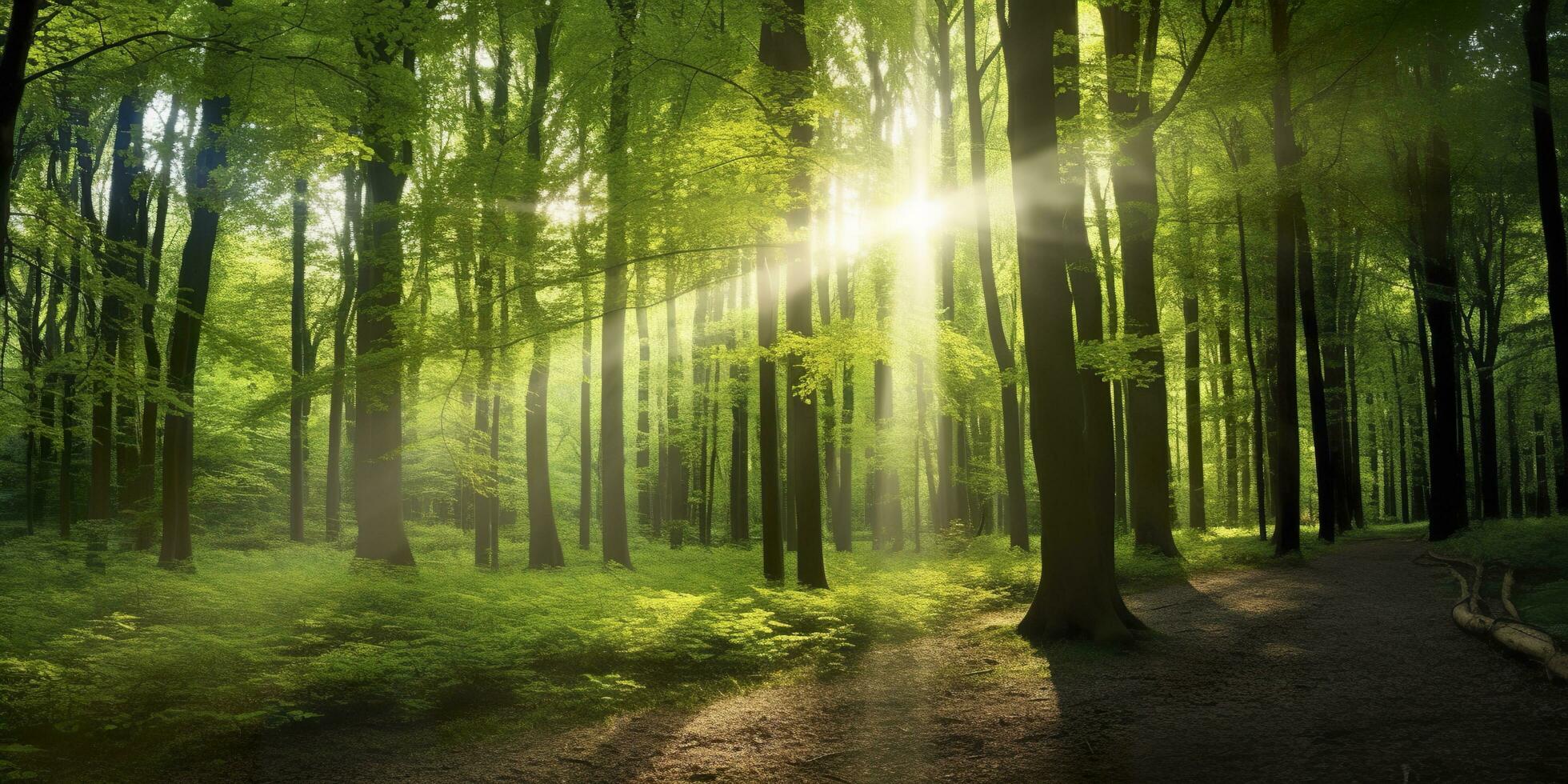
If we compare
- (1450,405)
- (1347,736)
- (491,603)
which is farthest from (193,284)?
(1450,405)

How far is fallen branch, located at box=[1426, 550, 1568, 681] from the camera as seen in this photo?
5934 millimetres

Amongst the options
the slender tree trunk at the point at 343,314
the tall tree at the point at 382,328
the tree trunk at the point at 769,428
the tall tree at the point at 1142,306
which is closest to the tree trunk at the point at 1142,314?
the tall tree at the point at 1142,306

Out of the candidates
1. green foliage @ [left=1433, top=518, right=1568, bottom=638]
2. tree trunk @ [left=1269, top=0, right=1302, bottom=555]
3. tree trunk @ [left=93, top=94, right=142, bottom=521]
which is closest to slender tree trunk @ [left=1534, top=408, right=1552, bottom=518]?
green foliage @ [left=1433, top=518, right=1568, bottom=638]

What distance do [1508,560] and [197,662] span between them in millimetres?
16379

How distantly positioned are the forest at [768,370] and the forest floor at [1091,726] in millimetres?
60

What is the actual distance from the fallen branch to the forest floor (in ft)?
0.45

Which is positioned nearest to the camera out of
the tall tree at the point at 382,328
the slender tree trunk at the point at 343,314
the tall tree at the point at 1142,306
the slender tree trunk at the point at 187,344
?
A: the tall tree at the point at 382,328

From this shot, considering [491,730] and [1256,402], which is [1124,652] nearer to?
[491,730]

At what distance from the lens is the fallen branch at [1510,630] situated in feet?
19.5

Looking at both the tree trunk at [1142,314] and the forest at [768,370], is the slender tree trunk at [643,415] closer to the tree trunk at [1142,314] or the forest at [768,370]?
the forest at [768,370]

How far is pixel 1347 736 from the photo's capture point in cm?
514

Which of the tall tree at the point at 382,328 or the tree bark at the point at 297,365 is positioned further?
the tree bark at the point at 297,365

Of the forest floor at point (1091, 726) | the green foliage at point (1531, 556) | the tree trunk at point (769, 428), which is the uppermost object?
the tree trunk at point (769, 428)

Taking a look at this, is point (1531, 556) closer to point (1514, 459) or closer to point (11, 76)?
point (11, 76)
